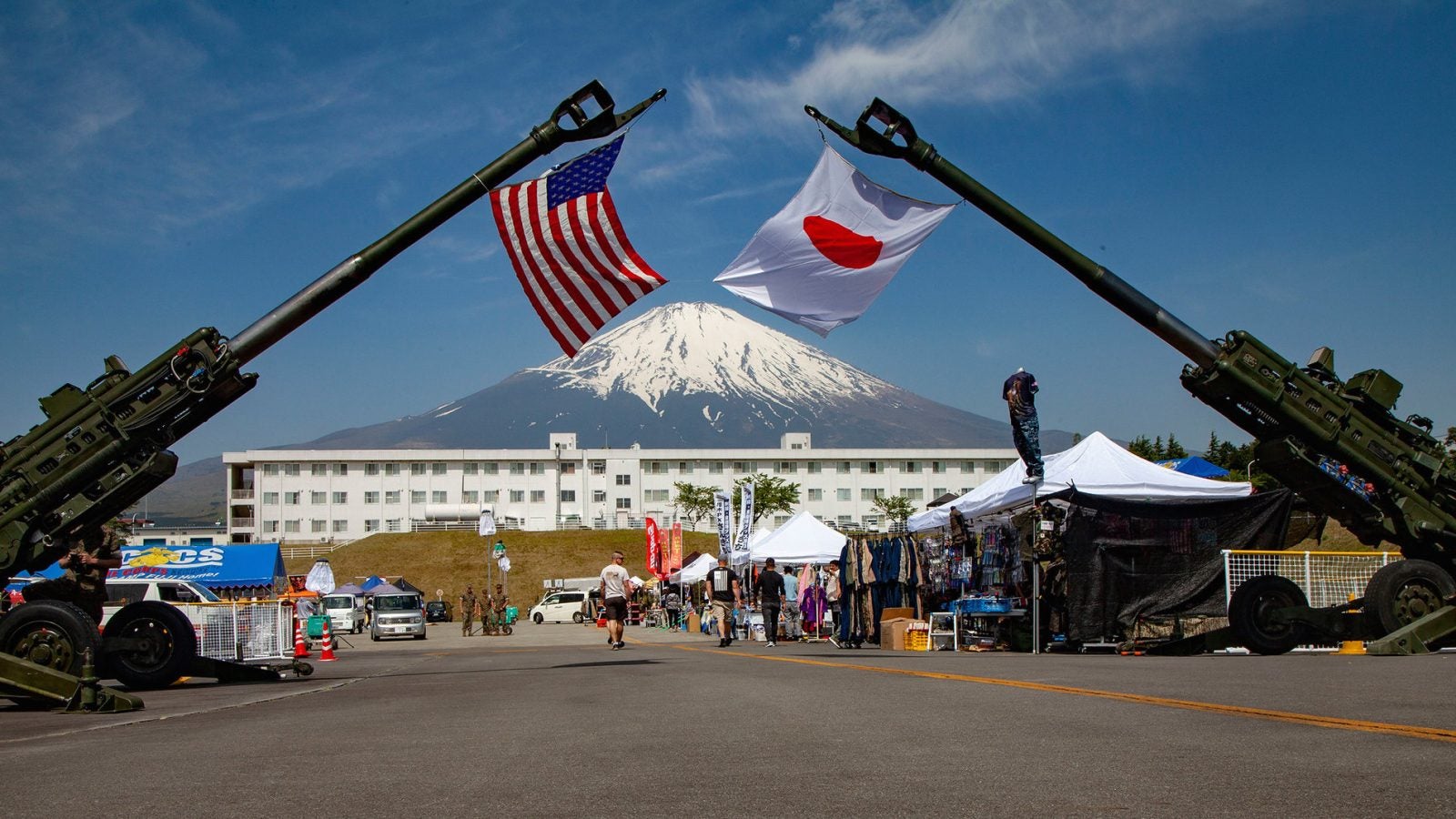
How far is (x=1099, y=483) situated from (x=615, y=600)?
913cm

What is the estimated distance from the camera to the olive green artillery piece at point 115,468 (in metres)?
12.0

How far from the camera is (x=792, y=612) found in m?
30.0

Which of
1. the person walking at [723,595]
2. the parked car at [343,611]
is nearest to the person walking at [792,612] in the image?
the person walking at [723,595]

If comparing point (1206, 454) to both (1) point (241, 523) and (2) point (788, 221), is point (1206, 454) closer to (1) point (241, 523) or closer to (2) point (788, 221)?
(2) point (788, 221)

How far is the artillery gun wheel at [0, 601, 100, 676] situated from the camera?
38.5ft

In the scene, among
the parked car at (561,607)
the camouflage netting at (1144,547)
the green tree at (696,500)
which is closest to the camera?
the camouflage netting at (1144,547)

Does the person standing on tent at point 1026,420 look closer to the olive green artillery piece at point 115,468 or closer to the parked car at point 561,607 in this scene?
the olive green artillery piece at point 115,468

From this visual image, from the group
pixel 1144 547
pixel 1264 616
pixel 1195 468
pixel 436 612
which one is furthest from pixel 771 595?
pixel 436 612

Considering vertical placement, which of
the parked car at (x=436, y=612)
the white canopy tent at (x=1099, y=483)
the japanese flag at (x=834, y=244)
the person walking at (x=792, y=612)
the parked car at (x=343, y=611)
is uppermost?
the japanese flag at (x=834, y=244)

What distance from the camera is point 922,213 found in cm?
1532

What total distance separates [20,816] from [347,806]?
4.35ft

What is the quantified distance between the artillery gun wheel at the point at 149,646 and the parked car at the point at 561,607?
4690 centimetres

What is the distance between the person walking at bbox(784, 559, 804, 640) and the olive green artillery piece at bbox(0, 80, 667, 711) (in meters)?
17.2

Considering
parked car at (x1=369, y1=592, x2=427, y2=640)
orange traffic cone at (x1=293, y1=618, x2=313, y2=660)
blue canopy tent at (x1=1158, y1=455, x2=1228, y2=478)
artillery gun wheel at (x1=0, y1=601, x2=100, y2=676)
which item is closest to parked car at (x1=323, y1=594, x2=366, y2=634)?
parked car at (x1=369, y1=592, x2=427, y2=640)
